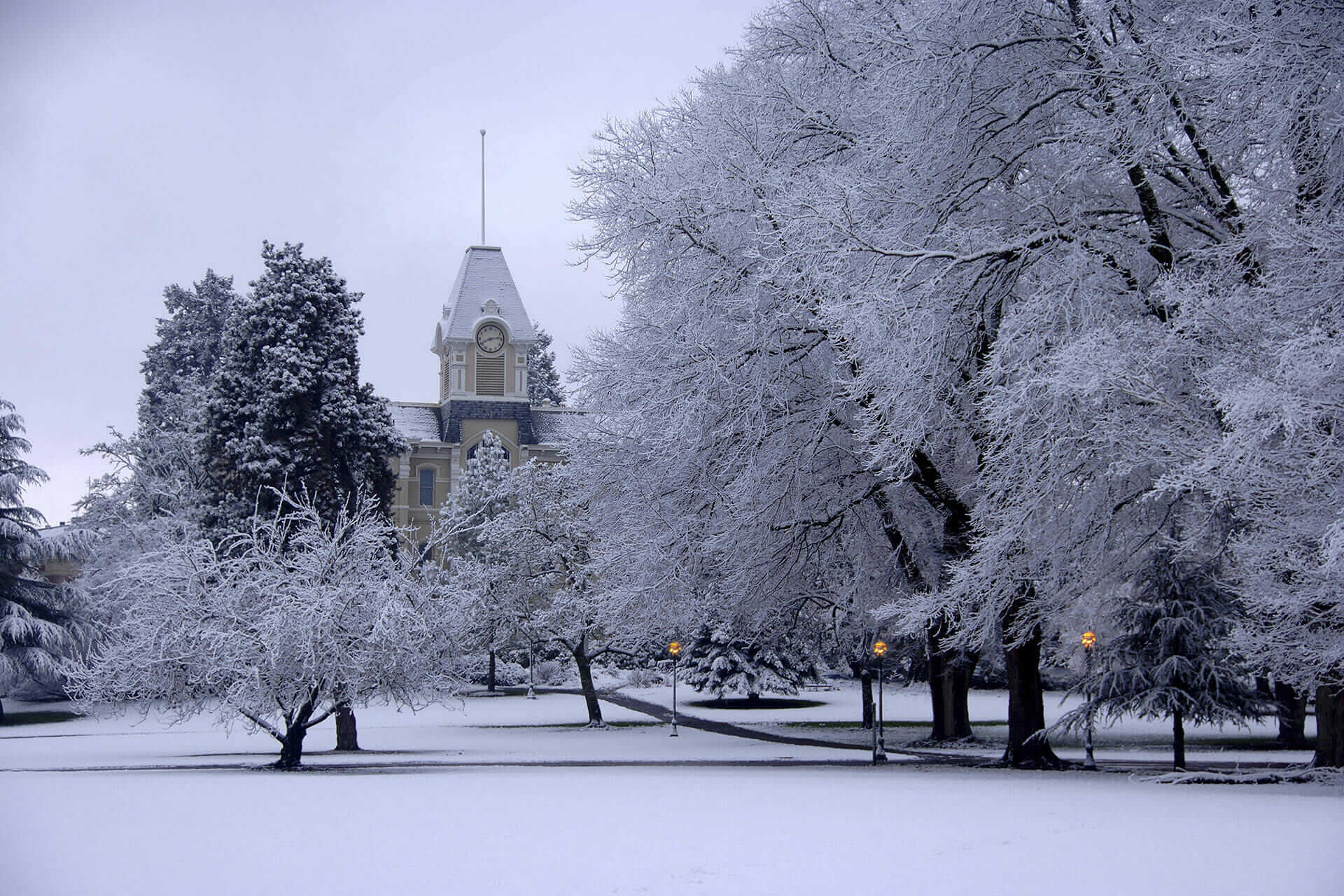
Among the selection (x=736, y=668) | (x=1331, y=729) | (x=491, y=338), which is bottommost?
(x=736, y=668)

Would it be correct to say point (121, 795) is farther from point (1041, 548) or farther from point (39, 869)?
point (1041, 548)

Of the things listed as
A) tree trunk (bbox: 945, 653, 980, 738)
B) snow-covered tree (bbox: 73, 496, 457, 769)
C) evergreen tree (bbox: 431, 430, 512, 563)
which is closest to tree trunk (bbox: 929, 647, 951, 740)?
tree trunk (bbox: 945, 653, 980, 738)

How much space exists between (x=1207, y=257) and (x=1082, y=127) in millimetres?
2075

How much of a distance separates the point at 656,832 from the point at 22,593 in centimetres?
3381

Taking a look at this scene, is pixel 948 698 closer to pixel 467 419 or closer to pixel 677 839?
pixel 677 839

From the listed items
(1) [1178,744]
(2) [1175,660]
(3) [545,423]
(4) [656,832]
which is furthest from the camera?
(3) [545,423]

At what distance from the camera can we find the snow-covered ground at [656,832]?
25.2 feet

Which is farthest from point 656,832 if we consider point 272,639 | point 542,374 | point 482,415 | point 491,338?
point 542,374

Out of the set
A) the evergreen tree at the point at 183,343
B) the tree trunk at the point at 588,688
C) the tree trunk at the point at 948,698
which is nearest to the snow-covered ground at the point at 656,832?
the tree trunk at the point at 948,698

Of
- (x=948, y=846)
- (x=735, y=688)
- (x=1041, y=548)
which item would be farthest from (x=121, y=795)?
(x=735, y=688)

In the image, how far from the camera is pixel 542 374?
88.8 metres

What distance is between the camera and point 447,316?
74062mm

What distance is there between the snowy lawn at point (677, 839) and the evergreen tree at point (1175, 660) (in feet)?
20.0

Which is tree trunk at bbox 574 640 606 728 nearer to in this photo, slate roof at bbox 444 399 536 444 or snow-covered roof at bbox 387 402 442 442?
slate roof at bbox 444 399 536 444
